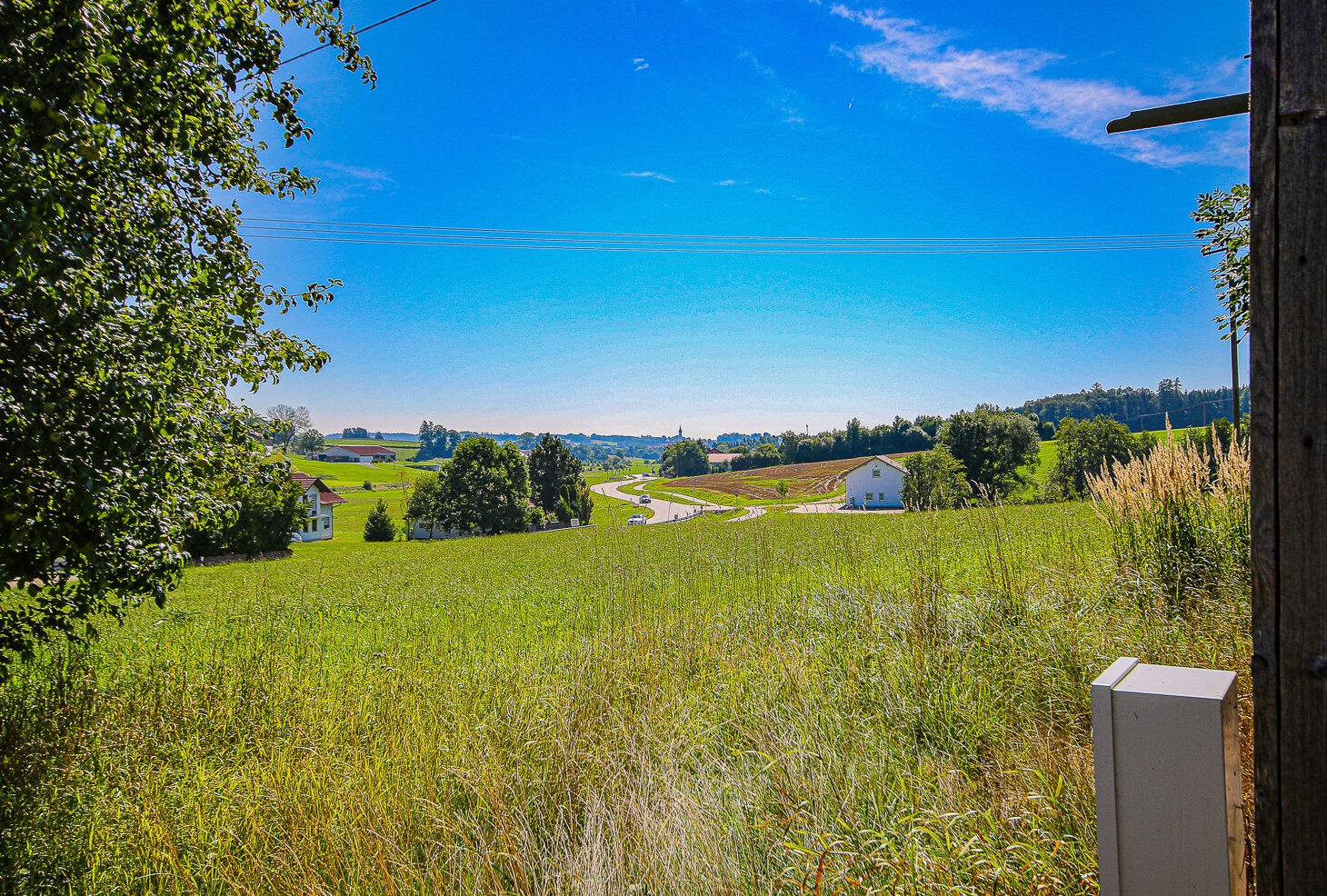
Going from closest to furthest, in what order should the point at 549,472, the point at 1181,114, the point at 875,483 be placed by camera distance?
the point at 1181,114 < the point at 875,483 < the point at 549,472

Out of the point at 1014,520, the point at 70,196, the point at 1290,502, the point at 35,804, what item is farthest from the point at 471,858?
the point at 1014,520

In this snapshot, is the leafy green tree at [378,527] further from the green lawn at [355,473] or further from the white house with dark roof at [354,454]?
the white house with dark roof at [354,454]

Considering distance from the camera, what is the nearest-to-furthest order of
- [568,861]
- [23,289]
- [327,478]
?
1. [568,861]
2. [23,289]
3. [327,478]

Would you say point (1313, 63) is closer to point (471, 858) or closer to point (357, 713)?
point (471, 858)

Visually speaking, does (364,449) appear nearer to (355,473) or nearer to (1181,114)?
(355,473)

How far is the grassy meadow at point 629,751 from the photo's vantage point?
2.20m

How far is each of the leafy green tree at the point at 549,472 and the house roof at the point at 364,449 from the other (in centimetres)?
6568

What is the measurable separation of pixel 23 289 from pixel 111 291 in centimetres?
41

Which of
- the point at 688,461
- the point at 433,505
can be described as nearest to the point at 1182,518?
the point at 433,505

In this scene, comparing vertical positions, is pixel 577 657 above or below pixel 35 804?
above

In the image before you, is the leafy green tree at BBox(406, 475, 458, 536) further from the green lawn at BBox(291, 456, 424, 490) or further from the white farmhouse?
the white farmhouse

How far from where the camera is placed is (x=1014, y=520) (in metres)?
9.13

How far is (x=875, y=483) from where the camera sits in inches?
1970

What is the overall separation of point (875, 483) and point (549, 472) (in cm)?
3164
